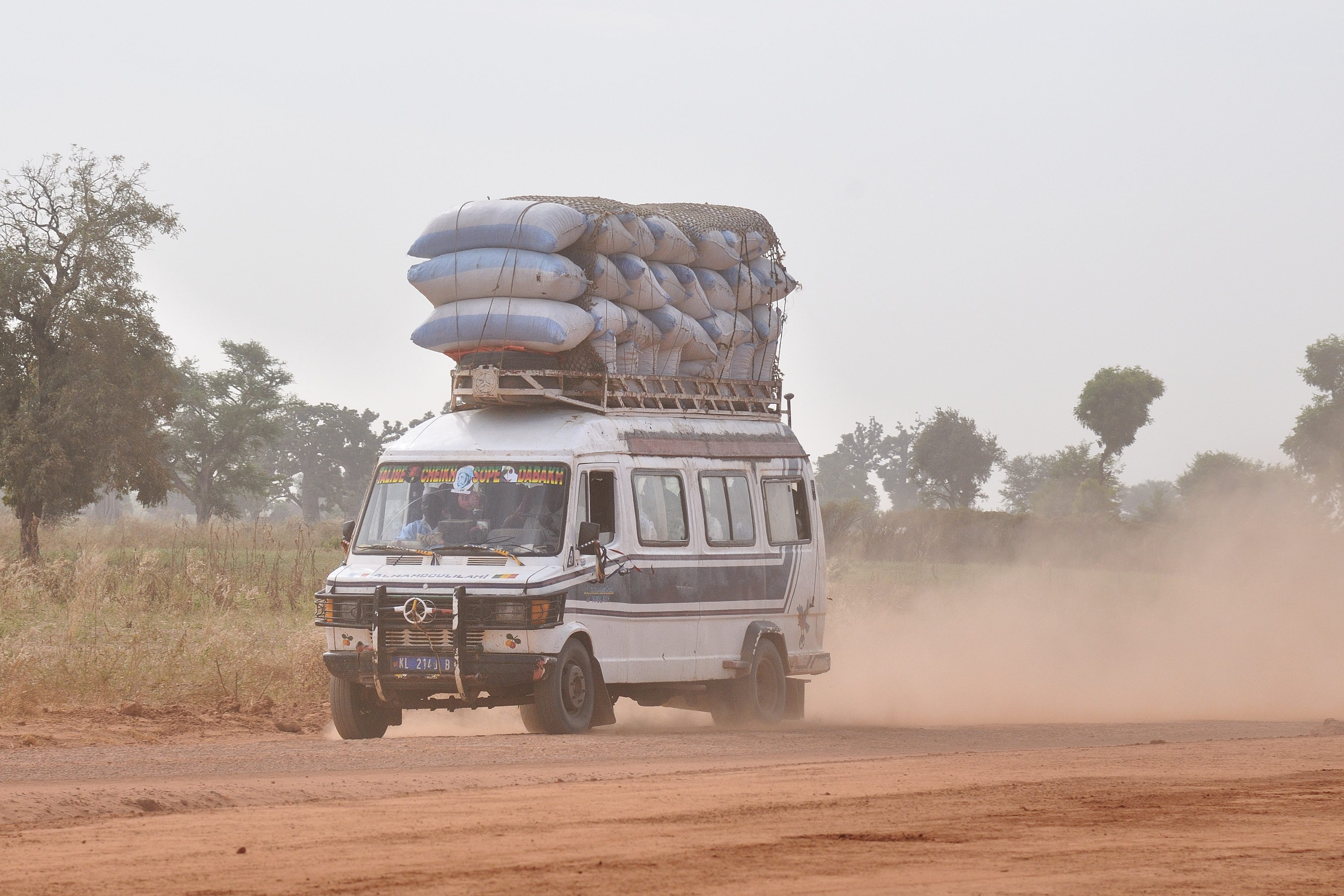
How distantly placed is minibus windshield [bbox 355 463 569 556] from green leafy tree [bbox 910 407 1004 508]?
7530cm

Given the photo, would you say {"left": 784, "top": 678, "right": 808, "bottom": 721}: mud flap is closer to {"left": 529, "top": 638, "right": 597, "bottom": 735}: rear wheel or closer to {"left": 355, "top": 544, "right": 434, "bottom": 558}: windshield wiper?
{"left": 529, "top": 638, "right": 597, "bottom": 735}: rear wheel

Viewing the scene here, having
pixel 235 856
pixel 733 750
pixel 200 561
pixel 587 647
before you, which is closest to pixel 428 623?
pixel 587 647

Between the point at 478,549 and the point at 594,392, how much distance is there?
2198 millimetres

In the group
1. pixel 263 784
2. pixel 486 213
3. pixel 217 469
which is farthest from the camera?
pixel 217 469

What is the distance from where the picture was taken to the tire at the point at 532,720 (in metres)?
13.0

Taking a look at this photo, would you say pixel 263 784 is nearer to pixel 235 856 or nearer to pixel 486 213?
pixel 235 856

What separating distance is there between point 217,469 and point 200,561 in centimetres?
4629

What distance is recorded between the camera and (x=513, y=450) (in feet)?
45.2

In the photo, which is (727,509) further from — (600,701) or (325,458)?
(325,458)

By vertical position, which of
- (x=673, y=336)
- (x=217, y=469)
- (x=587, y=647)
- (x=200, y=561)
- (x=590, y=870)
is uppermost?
(x=217, y=469)

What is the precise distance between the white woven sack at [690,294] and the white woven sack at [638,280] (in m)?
0.63

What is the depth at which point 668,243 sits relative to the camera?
15.9m

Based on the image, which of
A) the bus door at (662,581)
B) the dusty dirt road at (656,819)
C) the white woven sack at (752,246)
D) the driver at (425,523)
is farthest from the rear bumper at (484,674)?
the white woven sack at (752,246)

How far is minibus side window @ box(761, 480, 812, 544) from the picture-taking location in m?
16.2
